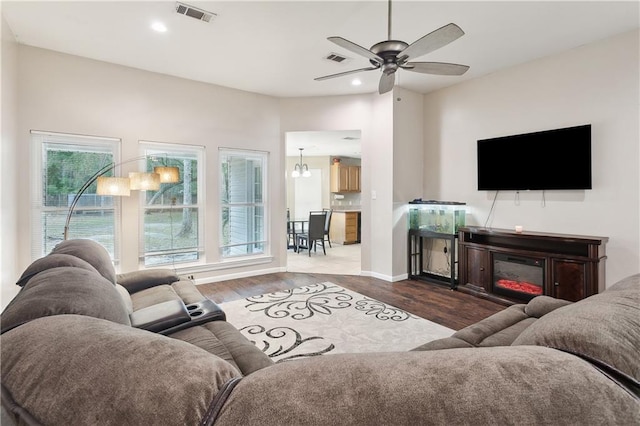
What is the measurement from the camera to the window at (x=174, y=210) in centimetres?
443

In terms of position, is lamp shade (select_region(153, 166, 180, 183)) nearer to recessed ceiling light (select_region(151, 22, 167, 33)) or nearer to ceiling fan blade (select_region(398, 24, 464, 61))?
recessed ceiling light (select_region(151, 22, 167, 33))

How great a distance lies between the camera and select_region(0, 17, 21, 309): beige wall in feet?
9.77

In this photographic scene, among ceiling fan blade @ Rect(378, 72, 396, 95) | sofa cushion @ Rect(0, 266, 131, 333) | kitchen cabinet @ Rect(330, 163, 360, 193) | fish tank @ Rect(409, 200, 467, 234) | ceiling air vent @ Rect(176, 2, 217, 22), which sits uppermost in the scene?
ceiling air vent @ Rect(176, 2, 217, 22)

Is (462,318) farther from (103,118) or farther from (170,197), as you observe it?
(103,118)

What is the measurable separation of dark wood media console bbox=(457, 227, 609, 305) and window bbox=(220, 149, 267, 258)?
322 centimetres

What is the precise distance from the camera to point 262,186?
543cm

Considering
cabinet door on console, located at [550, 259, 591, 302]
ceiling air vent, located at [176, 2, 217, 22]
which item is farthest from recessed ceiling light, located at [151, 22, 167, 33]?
cabinet door on console, located at [550, 259, 591, 302]

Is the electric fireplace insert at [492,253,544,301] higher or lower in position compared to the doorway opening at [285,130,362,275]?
lower

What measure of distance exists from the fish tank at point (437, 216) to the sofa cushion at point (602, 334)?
3611mm

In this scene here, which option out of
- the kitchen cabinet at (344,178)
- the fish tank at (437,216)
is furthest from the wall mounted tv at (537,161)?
the kitchen cabinet at (344,178)

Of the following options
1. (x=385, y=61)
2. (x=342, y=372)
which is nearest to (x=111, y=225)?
(x=385, y=61)

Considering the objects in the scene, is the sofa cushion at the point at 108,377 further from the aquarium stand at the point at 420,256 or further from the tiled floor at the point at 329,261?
the tiled floor at the point at 329,261

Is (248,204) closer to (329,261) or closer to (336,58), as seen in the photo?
(329,261)

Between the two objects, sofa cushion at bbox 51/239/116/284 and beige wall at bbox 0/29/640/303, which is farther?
beige wall at bbox 0/29/640/303
